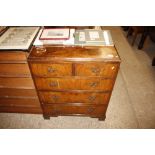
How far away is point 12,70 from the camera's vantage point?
1556 millimetres

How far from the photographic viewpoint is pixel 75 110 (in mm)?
1904

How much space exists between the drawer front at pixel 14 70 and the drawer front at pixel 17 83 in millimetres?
72

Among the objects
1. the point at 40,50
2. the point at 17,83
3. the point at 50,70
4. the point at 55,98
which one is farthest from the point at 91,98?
the point at 17,83

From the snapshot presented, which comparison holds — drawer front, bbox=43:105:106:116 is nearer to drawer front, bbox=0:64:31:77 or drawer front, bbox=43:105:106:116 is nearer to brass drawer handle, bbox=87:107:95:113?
brass drawer handle, bbox=87:107:95:113

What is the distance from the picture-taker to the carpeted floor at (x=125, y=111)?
2.04 meters

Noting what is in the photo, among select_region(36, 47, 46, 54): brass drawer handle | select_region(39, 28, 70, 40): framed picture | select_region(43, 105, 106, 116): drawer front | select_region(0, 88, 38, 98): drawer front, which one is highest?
select_region(39, 28, 70, 40): framed picture

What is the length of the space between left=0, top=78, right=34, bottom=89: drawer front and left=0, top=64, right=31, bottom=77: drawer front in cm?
7

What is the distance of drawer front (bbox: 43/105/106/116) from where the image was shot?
1.84 metres

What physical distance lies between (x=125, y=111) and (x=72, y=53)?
141 centimetres

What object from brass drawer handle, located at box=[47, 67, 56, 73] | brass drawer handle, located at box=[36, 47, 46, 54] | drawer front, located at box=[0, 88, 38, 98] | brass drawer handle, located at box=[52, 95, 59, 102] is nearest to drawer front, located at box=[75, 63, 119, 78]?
brass drawer handle, located at box=[47, 67, 56, 73]

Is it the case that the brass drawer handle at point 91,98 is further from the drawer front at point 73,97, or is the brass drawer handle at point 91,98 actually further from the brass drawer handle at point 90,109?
the brass drawer handle at point 90,109

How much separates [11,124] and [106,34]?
1.81 metres

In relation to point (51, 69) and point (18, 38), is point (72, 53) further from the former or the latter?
point (18, 38)

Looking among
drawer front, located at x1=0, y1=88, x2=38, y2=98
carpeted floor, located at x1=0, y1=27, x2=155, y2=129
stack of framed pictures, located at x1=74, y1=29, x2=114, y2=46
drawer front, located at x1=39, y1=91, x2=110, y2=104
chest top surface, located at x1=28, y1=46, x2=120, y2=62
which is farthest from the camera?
carpeted floor, located at x1=0, y1=27, x2=155, y2=129
